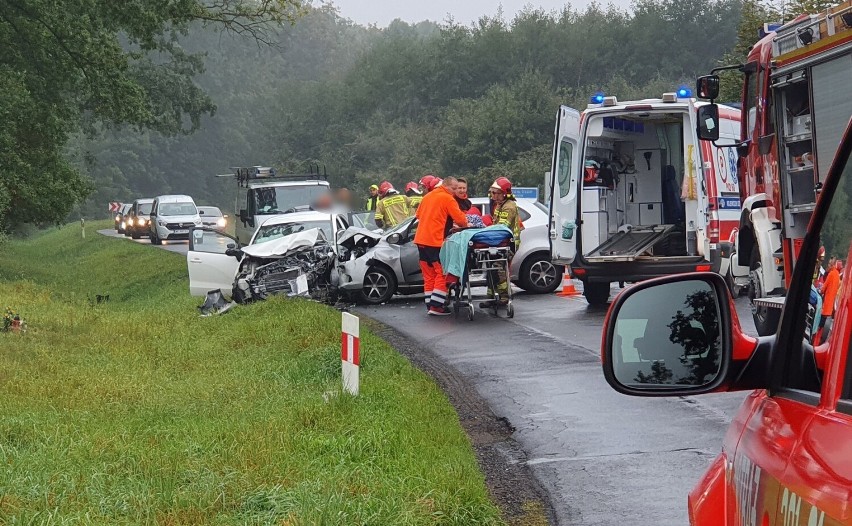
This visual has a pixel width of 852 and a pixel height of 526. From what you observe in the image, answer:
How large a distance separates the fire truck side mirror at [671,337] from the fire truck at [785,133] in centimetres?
750

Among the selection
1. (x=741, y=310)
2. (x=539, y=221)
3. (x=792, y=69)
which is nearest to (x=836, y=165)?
(x=792, y=69)

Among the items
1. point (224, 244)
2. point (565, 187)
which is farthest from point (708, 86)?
point (224, 244)

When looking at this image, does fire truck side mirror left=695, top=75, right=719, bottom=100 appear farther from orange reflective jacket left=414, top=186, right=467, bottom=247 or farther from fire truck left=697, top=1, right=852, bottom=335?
orange reflective jacket left=414, top=186, right=467, bottom=247

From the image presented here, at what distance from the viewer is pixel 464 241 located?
16.4 m

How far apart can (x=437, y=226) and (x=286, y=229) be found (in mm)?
4693

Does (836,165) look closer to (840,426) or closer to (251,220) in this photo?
(840,426)

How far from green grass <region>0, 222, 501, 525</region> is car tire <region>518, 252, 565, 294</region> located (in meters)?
5.17

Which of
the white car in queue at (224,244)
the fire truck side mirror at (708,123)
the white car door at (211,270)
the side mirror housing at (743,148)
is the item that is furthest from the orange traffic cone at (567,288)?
the side mirror housing at (743,148)

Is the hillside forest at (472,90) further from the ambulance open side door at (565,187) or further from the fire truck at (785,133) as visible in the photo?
the fire truck at (785,133)

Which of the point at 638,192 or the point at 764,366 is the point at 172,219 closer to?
the point at 638,192

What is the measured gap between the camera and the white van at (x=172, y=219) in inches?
2055

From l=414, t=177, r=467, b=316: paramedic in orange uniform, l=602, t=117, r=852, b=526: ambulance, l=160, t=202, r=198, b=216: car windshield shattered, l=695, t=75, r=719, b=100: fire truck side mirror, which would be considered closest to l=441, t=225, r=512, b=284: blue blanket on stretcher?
l=414, t=177, r=467, b=316: paramedic in orange uniform

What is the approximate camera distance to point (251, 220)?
2939 cm

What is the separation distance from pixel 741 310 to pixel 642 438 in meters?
7.54
